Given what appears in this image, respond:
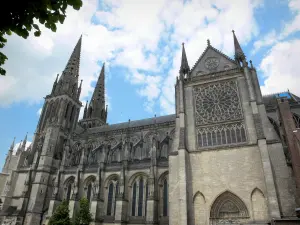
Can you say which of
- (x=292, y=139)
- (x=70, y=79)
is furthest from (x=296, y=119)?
(x=70, y=79)

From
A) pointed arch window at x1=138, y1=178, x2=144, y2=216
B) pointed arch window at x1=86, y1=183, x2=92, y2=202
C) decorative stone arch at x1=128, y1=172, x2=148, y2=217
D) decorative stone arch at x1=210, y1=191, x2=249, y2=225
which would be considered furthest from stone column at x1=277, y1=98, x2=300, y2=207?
pointed arch window at x1=86, y1=183, x2=92, y2=202

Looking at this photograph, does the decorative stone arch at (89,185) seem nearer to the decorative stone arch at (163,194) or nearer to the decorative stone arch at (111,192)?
the decorative stone arch at (111,192)

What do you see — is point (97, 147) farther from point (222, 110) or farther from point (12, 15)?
point (12, 15)

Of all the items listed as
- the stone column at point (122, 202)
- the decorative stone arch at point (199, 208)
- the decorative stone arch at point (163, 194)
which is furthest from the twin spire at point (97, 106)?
the decorative stone arch at point (199, 208)

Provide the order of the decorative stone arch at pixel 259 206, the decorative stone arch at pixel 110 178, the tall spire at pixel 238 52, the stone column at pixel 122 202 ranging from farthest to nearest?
the decorative stone arch at pixel 110 178, the stone column at pixel 122 202, the tall spire at pixel 238 52, the decorative stone arch at pixel 259 206

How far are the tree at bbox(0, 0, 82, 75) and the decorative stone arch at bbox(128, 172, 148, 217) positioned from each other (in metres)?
23.0

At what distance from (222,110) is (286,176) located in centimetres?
751

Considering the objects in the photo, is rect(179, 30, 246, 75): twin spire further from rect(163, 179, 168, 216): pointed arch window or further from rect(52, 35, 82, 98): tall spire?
rect(52, 35, 82, 98): tall spire

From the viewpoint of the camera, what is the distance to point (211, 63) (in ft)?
78.6

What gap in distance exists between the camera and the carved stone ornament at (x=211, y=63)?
23.7 meters

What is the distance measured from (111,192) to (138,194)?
3607 millimetres

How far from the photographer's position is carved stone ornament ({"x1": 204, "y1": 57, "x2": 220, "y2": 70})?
23.7 meters

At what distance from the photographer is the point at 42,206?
29047 millimetres

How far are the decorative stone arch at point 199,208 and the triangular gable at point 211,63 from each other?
40.1 feet
